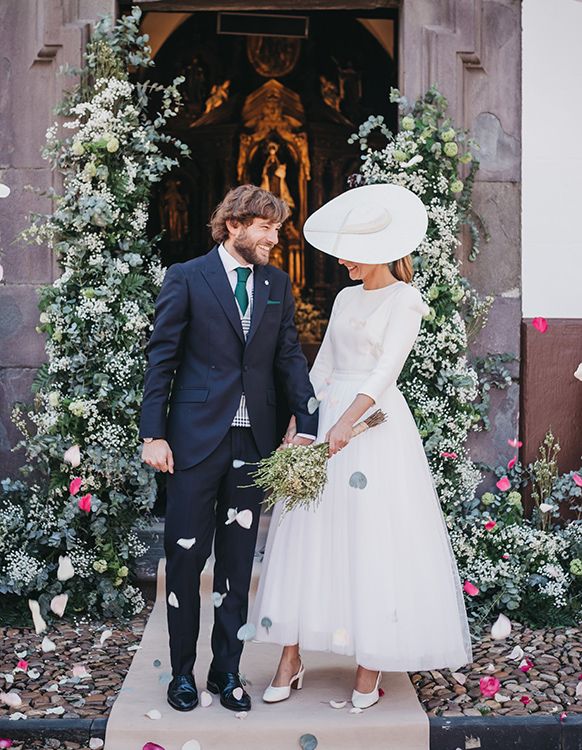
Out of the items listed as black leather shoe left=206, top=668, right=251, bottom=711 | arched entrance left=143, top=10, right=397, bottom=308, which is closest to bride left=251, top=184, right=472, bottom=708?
black leather shoe left=206, top=668, right=251, bottom=711

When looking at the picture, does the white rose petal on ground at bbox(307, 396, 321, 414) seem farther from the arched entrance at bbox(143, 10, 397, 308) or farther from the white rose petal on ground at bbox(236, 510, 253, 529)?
the arched entrance at bbox(143, 10, 397, 308)

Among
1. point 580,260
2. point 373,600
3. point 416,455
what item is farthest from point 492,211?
point 373,600

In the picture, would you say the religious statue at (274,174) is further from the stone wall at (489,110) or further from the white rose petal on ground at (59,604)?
the white rose petal on ground at (59,604)

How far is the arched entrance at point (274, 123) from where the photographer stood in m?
8.61

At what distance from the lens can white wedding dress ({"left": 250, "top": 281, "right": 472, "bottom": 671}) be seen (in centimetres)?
357

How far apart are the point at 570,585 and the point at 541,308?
1563 millimetres

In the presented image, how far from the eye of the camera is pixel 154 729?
348cm

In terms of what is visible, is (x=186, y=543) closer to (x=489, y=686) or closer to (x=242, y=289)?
(x=242, y=289)

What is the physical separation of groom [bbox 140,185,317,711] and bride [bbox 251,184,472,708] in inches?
6.8

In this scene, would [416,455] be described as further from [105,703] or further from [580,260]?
[580,260]

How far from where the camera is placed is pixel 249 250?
3578 millimetres

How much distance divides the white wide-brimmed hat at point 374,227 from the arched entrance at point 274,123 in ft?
16.3

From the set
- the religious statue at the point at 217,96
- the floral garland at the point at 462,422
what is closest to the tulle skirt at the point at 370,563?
the floral garland at the point at 462,422

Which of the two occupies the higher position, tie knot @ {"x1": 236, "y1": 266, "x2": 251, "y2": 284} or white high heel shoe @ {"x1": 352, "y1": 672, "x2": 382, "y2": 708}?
tie knot @ {"x1": 236, "y1": 266, "x2": 251, "y2": 284}
